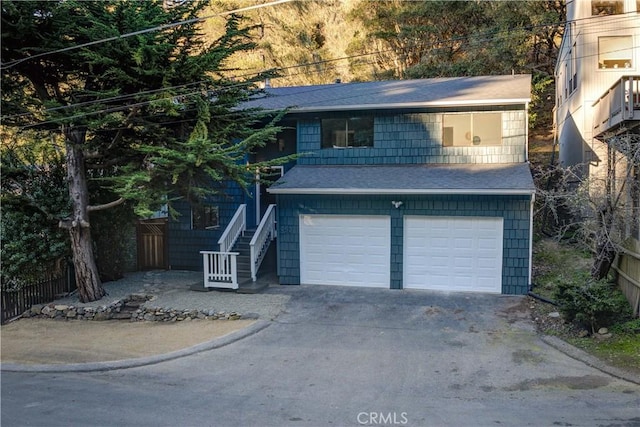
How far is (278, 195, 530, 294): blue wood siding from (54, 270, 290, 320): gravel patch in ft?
4.44

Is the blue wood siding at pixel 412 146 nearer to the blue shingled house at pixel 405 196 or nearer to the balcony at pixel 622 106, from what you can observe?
the blue shingled house at pixel 405 196

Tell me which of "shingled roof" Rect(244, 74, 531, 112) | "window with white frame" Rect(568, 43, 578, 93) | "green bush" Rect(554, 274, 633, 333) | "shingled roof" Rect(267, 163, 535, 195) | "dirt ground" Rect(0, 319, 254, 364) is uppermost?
"window with white frame" Rect(568, 43, 578, 93)

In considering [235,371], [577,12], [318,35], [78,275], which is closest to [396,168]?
[235,371]

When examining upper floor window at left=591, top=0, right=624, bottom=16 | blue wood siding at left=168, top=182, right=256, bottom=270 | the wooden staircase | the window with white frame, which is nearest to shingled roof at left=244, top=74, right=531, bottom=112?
blue wood siding at left=168, top=182, right=256, bottom=270

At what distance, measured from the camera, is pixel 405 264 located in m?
13.1

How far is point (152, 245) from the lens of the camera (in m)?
16.3

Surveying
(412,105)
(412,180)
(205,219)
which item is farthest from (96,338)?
(412,105)

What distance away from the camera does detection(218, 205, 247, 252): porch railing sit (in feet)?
46.4

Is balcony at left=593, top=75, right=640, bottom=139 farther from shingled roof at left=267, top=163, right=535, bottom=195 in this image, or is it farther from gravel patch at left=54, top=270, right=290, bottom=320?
gravel patch at left=54, top=270, right=290, bottom=320

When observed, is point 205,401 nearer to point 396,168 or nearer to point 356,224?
point 356,224

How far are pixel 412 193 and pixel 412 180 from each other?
0.61 metres

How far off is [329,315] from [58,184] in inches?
316

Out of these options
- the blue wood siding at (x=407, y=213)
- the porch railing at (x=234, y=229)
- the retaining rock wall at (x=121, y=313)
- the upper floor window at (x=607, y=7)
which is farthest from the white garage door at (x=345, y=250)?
the upper floor window at (x=607, y=7)

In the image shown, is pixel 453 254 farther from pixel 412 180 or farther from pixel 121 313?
pixel 121 313
